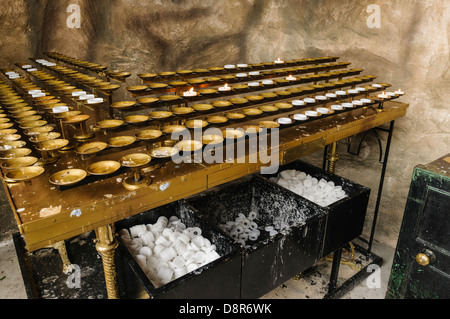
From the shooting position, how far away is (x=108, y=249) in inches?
76.6

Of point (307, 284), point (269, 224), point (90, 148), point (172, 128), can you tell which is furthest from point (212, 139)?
point (307, 284)

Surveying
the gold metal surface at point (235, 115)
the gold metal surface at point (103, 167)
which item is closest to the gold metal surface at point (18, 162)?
the gold metal surface at point (103, 167)

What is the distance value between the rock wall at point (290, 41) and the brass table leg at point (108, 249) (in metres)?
3.54

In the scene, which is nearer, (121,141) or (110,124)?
(121,141)

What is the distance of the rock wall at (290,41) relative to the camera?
13.0 feet

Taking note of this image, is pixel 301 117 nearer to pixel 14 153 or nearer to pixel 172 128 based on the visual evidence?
pixel 172 128

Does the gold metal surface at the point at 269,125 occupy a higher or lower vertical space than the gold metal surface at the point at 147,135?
lower

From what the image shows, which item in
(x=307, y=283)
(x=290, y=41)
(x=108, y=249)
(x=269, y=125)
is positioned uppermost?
(x=290, y=41)

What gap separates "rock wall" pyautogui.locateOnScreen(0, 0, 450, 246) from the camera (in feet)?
13.0

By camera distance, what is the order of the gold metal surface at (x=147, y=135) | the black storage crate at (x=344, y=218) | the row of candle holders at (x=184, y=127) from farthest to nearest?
the black storage crate at (x=344, y=218), the gold metal surface at (x=147, y=135), the row of candle holders at (x=184, y=127)

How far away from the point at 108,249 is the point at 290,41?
15.6ft

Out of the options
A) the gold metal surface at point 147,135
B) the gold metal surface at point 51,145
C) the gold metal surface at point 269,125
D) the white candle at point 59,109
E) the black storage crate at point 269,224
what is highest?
the white candle at point 59,109

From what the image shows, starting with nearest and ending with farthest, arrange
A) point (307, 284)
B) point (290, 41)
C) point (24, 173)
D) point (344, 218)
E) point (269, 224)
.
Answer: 1. point (24, 173)
2. point (344, 218)
3. point (269, 224)
4. point (307, 284)
5. point (290, 41)

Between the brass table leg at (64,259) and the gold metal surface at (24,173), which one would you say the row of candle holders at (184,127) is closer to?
the gold metal surface at (24,173)
